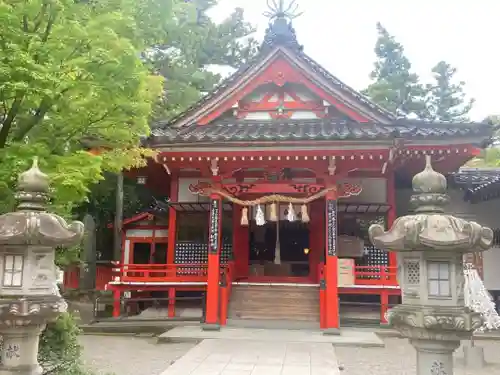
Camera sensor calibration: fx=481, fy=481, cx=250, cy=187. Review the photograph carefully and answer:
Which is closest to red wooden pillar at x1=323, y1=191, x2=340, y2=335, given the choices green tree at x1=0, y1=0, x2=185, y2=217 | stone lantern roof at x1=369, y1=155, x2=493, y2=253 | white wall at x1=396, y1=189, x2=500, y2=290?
white wall at x1=396, y1=189, x2=500, y2=290

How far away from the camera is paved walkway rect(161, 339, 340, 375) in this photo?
327 inches

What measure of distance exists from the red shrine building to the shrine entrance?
39mm

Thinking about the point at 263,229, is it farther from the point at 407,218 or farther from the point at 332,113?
the point at 407,218

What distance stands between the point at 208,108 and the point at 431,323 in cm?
1151

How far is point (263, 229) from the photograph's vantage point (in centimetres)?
1677

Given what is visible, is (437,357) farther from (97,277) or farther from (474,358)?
(97,277)

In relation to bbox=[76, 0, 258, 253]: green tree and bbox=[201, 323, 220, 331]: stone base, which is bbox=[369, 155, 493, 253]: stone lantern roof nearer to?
bbox=[201, 323, 220, 331]: stone base

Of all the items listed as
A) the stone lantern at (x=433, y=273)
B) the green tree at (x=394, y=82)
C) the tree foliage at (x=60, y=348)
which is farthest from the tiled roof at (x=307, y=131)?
the green tree at (x=394, y=82)

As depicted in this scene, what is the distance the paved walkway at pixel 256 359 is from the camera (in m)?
8.30

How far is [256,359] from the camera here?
30.3ft

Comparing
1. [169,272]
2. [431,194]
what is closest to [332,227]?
[169,272]

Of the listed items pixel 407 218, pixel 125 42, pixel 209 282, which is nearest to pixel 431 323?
pixel 407 218

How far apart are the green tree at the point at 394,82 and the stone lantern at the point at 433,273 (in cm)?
2886

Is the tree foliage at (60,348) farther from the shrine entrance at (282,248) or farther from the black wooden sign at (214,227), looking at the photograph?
the shrine entrance at (282,248)
